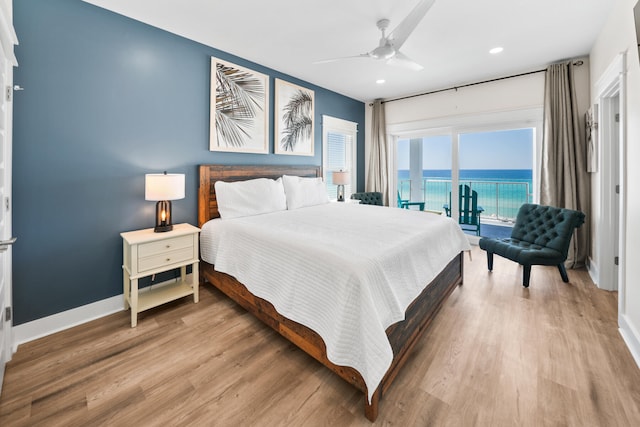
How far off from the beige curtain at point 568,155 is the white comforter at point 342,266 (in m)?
1.96

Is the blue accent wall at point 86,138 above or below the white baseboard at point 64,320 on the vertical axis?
above

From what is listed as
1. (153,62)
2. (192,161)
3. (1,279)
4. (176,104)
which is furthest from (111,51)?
(1,279)

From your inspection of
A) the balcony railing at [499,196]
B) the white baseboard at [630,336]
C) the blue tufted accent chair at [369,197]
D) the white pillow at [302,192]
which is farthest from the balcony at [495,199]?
the white baseboard at [630,336]

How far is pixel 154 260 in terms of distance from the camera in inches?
92.0

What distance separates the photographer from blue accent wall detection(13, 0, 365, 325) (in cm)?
205

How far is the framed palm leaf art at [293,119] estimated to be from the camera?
12.7 ft

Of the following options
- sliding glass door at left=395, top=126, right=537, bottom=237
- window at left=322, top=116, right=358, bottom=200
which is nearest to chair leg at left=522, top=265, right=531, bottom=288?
sliding glass door at left=395, top=126, right=537, bottom=237

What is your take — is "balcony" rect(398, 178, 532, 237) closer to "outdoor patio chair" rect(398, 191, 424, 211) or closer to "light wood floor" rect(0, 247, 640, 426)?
"outdoor patio chair" rect(398, 191, 424, 211)

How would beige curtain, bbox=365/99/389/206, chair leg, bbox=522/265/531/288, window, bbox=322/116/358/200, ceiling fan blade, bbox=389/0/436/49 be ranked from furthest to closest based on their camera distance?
1. beige curtain, bbox=365/99/389/206
2. window, bbox=322/116/358/200
3. chair leg, bbox=522/265/531/288
4. ceiling fan blade, bbox=389/0/436/49

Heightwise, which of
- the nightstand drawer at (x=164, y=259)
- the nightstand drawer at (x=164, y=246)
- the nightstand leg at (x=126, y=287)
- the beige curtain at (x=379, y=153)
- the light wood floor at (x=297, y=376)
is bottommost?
the light wood floor at (x=297, y=376)

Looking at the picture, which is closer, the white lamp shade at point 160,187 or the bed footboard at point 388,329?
the bed footboard at point 388,329

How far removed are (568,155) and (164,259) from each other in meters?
4.90

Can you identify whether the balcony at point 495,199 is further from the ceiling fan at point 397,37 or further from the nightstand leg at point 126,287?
the nightstand leg at point 126,287

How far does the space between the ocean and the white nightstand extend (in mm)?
4438
